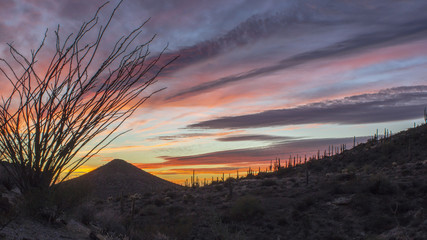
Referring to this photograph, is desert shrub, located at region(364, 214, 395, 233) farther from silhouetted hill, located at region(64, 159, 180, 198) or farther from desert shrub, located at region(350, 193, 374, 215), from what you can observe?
silhouetted hill, located at region(64, 159, 180, 198)

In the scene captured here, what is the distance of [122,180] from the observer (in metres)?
67.6

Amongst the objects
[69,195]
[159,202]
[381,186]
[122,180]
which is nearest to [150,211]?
[159,202]

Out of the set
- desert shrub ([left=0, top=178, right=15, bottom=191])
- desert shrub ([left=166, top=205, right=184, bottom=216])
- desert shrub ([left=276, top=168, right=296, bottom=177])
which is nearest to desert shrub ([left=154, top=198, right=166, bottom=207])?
desert shrub ([left=166, top=205, right=184, bottom=216])

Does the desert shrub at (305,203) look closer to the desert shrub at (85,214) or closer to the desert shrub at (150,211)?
the desert shrub at (150,211)

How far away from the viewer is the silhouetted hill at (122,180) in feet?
203

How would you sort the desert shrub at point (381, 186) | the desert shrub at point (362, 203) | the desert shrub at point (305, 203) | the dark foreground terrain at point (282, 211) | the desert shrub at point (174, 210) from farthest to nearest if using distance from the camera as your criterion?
the desert shrub at point (174, 210)
the desert shrub at point (305, 203)
the desert shrub at point (381, 186)
the desert shrub at point (362, 203)
the dark foreground terrain at point (282, 211)

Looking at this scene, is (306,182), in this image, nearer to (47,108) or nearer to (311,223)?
(311,223)

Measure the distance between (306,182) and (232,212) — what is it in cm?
1147

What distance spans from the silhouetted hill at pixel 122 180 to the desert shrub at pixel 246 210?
35.9m

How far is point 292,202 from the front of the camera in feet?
86.1

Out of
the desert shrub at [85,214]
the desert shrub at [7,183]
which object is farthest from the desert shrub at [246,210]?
the desert shrub at [7,183]

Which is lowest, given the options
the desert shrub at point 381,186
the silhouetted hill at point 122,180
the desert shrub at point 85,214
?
the silhouetted hill at point 122,180

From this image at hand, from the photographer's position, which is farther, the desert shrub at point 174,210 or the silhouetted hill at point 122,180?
the silhouetted hill at point 122,180

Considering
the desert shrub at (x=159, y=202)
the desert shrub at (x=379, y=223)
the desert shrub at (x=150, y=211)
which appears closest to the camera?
the desert shrub at (x=379, y=223)
